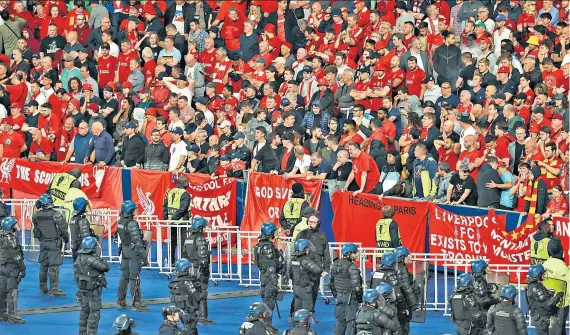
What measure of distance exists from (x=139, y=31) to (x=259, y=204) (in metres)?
9.42

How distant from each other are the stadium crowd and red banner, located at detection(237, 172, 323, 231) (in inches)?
15.6

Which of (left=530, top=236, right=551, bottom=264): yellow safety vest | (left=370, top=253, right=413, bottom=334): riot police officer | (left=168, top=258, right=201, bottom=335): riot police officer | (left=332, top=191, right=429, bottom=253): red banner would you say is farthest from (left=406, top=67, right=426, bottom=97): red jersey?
(left=168, top=258, right=201, bottom=335): riot police officer

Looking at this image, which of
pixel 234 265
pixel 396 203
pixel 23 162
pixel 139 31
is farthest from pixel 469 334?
pixel 139 31

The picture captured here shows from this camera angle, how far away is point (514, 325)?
20844mm

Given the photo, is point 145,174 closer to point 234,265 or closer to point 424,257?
point 234,265

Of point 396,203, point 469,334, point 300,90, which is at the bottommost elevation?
point 469,334

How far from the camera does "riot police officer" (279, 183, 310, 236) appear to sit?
26.5m

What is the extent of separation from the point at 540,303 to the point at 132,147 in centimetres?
1208

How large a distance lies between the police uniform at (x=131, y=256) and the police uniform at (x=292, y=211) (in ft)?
9.08

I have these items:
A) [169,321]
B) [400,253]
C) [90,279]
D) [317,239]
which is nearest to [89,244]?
[90,279]

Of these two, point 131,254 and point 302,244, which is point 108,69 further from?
point 302,244

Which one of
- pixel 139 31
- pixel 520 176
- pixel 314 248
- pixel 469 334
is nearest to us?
pixel 469 334

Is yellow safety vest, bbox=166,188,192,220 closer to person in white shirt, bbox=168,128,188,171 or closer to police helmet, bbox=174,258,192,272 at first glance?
person in white shirt, bbox=168,128,188,171

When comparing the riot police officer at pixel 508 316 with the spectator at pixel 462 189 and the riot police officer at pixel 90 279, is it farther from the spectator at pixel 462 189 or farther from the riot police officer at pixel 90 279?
the riot police officer at pixel 90 279
